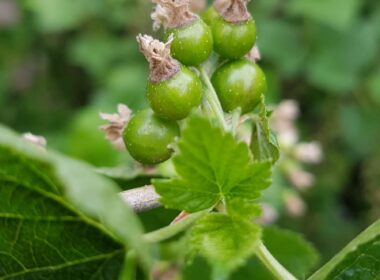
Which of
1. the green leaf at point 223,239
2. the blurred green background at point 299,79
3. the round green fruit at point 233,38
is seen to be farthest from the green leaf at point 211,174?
the blurred green background at point 299,79

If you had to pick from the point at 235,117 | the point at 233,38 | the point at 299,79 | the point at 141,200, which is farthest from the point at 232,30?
the point at 299,79

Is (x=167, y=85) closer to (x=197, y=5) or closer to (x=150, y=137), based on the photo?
(x=150, y=137)

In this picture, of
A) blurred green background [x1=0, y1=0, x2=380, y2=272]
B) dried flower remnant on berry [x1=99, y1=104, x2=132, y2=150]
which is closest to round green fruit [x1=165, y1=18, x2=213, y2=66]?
dried flower remnant on berry [x1=99, y1=104, x2=132, y2=150]

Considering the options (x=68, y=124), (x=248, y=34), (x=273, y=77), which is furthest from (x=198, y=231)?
(x=68, y=124)

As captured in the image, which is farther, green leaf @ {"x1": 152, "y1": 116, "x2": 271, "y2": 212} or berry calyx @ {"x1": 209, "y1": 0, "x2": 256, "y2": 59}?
berry calyx @ {"x1": 209, "y1": 0, "x2": 256, "y2": 59}

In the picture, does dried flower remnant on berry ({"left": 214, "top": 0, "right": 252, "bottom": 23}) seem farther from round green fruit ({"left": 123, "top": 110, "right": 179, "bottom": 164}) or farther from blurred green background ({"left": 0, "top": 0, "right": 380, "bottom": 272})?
blurred green background ({"left": 0, "top": 0, "right": 380, "bottom": 272})

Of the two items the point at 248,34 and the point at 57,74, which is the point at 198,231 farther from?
the point at 57,74
